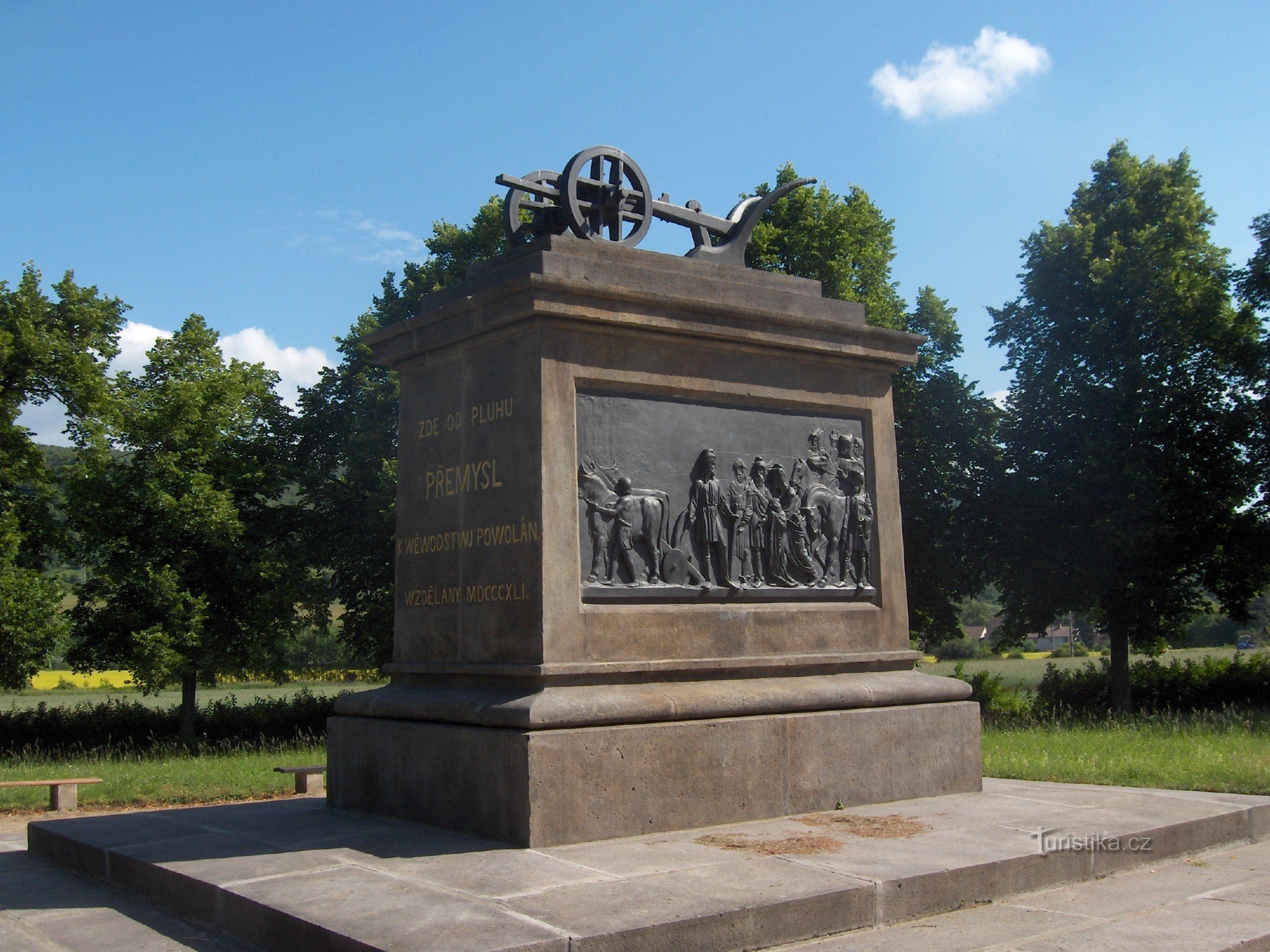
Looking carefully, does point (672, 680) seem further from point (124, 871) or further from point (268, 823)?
point (124, 871)

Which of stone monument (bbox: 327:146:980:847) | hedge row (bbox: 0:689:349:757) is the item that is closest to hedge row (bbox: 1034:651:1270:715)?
hedge row (bbox: 0:689:349:757)

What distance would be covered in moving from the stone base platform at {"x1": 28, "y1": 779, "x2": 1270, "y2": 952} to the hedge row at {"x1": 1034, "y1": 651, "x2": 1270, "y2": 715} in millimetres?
23046

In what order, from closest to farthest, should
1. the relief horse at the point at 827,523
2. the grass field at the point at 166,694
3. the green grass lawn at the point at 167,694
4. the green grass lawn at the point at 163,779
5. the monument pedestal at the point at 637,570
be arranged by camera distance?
the monument pedestal at the point at 637,570 < the relief horse at the point at 827,523 < the green grass lawn at the point at 163,779 < the green grass lawn at the point at 167,694 < the grass field at the point at 166,694

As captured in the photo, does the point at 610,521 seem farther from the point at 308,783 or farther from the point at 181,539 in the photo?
the point at 181,539

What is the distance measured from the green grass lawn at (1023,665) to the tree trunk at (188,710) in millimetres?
20769

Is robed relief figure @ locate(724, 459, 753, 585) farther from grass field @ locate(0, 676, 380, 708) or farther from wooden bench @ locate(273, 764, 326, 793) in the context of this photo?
grass field @ locate(0, 676, 380, 708)

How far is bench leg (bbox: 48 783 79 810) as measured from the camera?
14141 millimetres

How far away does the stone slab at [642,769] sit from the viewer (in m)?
7.11

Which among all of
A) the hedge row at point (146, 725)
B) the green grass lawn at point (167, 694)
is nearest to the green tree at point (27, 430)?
the hedge row at point (146, 725)

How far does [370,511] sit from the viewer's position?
30.1 metres

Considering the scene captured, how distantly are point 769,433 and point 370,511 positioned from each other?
22459 mm

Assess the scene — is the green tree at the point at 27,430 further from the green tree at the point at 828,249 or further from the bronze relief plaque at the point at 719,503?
the bronze relief plaque at the point at 719,503

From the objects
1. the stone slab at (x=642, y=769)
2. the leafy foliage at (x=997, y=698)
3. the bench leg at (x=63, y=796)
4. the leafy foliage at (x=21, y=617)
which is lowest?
the leafy foliage at (x=997, y=698)

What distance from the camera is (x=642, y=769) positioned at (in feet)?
24.5
